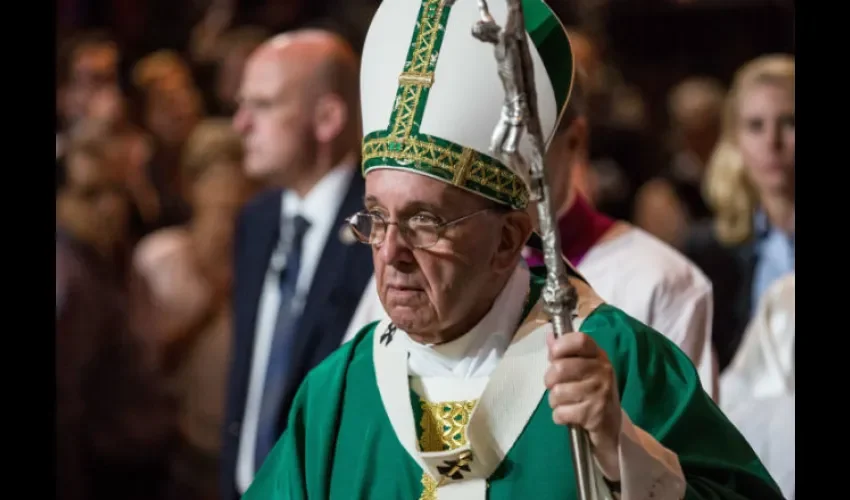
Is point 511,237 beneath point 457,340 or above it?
above

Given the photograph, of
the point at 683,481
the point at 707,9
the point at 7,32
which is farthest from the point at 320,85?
the point at 707,9

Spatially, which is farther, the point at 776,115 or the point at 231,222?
the point at 231,222

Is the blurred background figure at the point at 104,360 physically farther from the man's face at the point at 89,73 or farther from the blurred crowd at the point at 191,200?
the man's face at the point at 89,73

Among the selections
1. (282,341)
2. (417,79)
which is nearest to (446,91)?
(417,79)

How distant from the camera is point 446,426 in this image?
3301 mm

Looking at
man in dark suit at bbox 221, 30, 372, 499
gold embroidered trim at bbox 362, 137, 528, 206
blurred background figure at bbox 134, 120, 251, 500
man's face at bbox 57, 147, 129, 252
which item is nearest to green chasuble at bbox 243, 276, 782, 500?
gold embroidered trim at bbox 362, 137, 528, 206

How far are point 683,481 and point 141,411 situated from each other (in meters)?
6.51

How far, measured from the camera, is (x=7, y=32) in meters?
4.52

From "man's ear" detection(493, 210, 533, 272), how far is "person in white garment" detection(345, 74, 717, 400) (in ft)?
3.90

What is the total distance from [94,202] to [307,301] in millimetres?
3512

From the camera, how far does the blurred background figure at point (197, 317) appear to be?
9086mm

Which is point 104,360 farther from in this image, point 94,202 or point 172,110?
point 172,110

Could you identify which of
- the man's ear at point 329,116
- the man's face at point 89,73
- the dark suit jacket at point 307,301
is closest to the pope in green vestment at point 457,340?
the dark suit jacket at point 307,301

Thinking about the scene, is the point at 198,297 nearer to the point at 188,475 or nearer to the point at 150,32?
the point at 188,475
